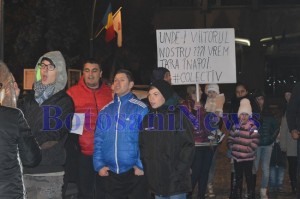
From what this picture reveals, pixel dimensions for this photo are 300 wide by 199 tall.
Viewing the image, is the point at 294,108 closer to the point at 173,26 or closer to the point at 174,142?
the point at 174,142

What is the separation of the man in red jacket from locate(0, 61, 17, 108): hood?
309 centimetres

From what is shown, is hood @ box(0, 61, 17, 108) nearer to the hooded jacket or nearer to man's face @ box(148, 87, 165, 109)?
the hooded jacket

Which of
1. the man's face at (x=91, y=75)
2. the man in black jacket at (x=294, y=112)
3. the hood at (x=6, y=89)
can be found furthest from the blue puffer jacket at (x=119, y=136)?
the hood at (x=6, y=89)

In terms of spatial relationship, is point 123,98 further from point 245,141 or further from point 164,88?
point 245,141

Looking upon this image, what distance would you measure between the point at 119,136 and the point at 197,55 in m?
3.75

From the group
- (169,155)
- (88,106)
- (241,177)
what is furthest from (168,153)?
(241,177)

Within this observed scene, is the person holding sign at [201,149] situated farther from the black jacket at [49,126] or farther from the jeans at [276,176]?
the black jacket at [49,126]

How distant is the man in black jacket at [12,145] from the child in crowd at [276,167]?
753cm

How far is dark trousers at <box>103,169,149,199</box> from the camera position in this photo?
23.1ft

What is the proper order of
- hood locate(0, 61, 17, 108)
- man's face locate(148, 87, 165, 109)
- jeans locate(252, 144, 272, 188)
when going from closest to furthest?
hood locate(0, 61, 17, 108)
man's face locate(148, 87, 165, 109)
jeans locate(252, 144, 272, 188)

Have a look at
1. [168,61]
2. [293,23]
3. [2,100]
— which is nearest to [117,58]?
[293,23]

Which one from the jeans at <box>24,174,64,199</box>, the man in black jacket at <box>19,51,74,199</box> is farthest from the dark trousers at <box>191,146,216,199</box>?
the jeans at <box>24,174,64,199</box>

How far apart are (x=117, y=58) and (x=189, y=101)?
24.0 metres

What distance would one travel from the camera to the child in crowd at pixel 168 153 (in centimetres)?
659
